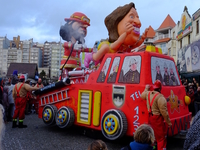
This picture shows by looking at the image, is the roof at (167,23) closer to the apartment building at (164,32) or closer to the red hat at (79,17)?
the apartment building at (164,32)

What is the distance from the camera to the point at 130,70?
471 cm

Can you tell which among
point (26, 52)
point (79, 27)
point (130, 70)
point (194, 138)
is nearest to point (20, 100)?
point (79, 27)

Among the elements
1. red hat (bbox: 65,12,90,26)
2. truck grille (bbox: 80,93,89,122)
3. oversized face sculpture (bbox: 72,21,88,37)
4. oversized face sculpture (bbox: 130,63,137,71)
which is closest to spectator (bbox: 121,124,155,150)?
oversized face sculpture (bbox: 130,63,137,71)

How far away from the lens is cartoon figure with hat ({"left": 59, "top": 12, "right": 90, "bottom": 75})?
6945 millimetres

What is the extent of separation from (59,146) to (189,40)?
2113 cm

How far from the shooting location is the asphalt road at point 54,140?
4698mm

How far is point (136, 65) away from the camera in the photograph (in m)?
4.65

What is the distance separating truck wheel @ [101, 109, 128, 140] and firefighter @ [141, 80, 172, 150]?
56cm

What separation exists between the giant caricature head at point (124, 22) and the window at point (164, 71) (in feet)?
4.34

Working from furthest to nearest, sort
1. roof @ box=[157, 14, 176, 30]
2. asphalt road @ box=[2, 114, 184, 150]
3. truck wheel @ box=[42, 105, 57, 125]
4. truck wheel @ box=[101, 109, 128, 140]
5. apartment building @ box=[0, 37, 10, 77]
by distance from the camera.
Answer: apartment building @ box=[0, 37, 10, 77], roof @ box=[157, 14, 176, 30], truck wheel @ box=[42, 105, 57, 125], asphalt road @ box=[2, 114, 184, 150], truck wheel @ box=[101, 109, 128, 140]

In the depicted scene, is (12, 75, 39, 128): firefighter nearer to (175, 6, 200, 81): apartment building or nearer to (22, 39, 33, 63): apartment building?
(175, 6, 200, 81): apartment building

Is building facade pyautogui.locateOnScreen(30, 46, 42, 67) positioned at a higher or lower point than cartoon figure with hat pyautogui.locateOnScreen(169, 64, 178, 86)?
higher

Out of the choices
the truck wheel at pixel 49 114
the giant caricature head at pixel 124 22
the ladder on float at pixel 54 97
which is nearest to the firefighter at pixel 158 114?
the giant caricature head at pixel 124 22

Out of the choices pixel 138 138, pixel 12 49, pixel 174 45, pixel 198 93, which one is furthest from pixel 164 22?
pixel 12 49
